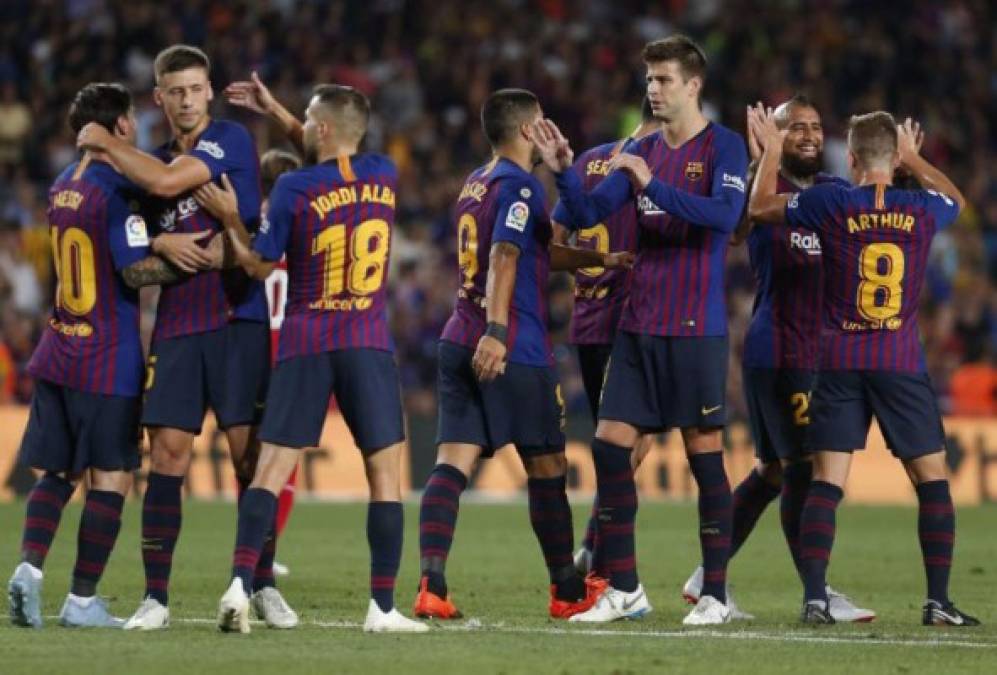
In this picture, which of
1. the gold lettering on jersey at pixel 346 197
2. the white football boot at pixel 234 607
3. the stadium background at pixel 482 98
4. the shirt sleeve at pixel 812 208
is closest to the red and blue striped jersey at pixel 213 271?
the gold lettering on jersey at pixel 346 197

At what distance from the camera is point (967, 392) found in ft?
68.9

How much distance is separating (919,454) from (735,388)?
435 inches

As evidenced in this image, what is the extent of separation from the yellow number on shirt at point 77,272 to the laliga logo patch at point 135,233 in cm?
21

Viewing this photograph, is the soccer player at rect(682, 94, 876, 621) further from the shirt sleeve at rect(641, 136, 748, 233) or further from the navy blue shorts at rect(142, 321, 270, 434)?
the navy blue shorts at rect(142, 321, 270, 434)

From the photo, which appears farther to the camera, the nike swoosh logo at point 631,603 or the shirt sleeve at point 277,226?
the nike swoosh logo at point 631,603

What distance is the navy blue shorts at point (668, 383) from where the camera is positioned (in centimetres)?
966

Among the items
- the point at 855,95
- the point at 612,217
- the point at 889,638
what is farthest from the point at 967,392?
Answer: the point at 889,638

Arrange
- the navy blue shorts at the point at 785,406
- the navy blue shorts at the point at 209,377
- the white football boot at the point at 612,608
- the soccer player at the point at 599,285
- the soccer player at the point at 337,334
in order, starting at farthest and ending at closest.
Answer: the soccer player at the point at 599,285 < the navy blue shorts at the point at 785,406 < the white football boot at the point at 612,608 < the navy blue shorts at the point at 209,377 < the soccer player at the point at 337,334

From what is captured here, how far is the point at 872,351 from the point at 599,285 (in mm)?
1677

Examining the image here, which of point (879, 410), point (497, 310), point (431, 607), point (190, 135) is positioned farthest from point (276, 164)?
point (879, 410)

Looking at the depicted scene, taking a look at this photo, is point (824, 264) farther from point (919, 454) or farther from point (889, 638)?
point (889, 638)

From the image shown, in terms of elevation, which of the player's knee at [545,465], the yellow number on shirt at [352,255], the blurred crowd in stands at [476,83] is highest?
the blurred crowd in stands at [476,83]

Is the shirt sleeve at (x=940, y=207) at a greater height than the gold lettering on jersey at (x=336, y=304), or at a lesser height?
greater

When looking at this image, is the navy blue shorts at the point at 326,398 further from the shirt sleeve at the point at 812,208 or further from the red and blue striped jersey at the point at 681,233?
the shirt sleeve at the point at 812,208
